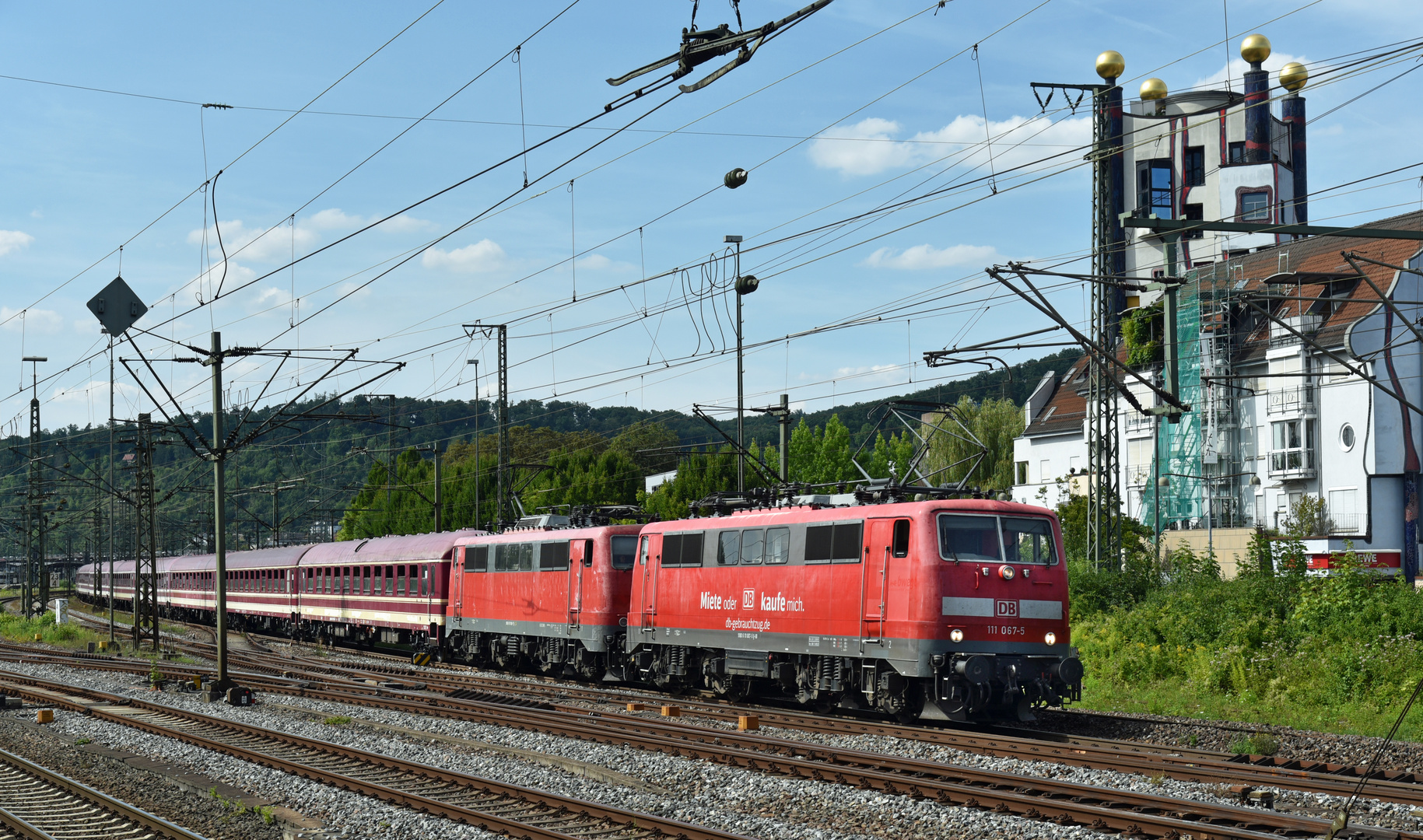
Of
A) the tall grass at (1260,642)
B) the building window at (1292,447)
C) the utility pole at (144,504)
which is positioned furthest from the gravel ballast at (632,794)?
the building window at (1292,447)

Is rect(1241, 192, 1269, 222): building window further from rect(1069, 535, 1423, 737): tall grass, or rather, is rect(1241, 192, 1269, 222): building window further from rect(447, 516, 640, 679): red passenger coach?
rect(447, 516, 640, 679): red passenger coach

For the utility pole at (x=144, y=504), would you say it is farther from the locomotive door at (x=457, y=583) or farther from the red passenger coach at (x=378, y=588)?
the locomotive door at (x=457, y=583)

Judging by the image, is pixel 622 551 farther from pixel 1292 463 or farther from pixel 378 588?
pixel 1292 463

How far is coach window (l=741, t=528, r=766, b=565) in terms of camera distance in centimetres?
2255

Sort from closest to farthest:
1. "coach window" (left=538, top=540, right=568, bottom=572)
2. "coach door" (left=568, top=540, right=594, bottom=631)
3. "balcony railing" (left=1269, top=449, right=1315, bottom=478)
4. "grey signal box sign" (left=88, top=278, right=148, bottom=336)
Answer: "grey signal box sign" (left=88, top=278, right=148, bottom=336)
"coach door" (left=568, top=540, right=594, bottom=631)
"coach window" (left=538, top=540, right=568, bottom=572)
"balcony railing" (left=1269, top=449, right=1315, bottom=478)

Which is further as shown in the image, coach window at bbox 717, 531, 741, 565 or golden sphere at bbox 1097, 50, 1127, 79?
golden sphere at bbox 1097, 50, 1127, 79

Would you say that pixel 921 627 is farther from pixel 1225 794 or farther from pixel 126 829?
pixel 126 829

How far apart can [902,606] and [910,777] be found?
510 centimetres

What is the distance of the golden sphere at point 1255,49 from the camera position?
6925 centimetres

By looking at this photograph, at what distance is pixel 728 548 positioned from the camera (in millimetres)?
23531

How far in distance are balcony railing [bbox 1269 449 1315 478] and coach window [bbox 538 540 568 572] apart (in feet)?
105

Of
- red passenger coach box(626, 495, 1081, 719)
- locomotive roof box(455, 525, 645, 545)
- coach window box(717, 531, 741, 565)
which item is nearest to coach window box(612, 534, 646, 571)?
locomotive roof box(455, 525, 645, 545)

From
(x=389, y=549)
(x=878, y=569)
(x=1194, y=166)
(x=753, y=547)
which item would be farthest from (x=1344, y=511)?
(x=878, y=569)

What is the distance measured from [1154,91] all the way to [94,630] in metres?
62.0
